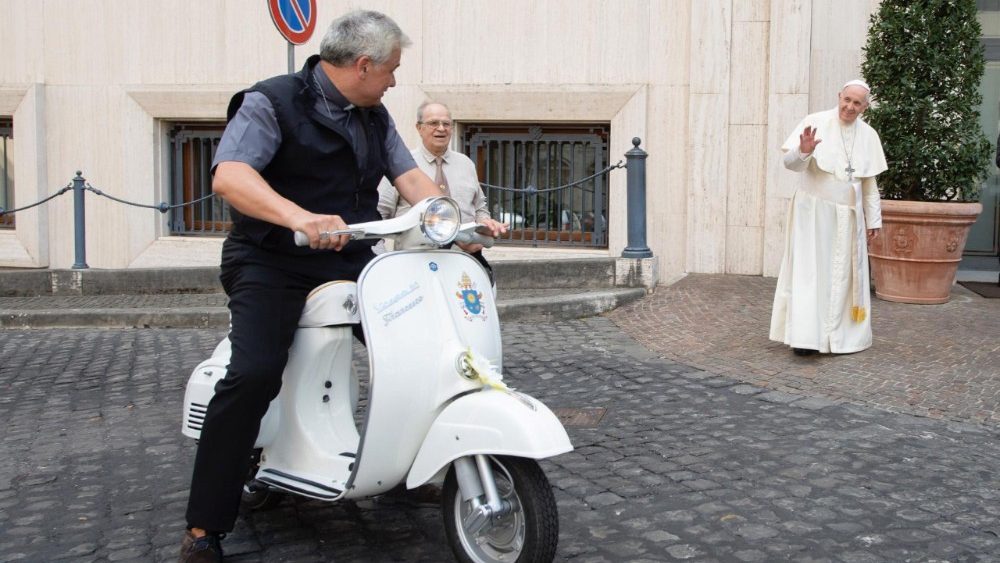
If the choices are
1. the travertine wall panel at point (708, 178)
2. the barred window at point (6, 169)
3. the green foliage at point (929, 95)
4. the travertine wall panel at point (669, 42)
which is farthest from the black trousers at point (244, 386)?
the barred window at point (6, 169)

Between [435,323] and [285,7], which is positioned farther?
[285,7]

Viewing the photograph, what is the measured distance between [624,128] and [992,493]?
716cm

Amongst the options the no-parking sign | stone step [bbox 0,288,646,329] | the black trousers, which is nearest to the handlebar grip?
the black trousers

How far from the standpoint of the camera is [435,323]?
3.54m

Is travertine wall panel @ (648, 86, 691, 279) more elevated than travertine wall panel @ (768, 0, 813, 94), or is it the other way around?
travertine wall panel @ (768, 0, 813, 94)

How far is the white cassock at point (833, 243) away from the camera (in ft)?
23.4

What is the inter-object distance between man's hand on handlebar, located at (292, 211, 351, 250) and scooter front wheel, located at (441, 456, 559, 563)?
2.57 feet

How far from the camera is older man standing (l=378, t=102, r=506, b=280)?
6098 millimetres

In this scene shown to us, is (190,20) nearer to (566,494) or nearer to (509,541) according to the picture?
(566,494)

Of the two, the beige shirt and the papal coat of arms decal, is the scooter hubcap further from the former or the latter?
the beige shirt

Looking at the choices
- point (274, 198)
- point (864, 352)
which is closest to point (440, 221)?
point (274, 198)

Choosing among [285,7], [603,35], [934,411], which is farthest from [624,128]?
[934,411]

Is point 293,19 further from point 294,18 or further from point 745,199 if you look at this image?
point 745,199

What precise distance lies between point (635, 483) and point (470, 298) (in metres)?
1.36
